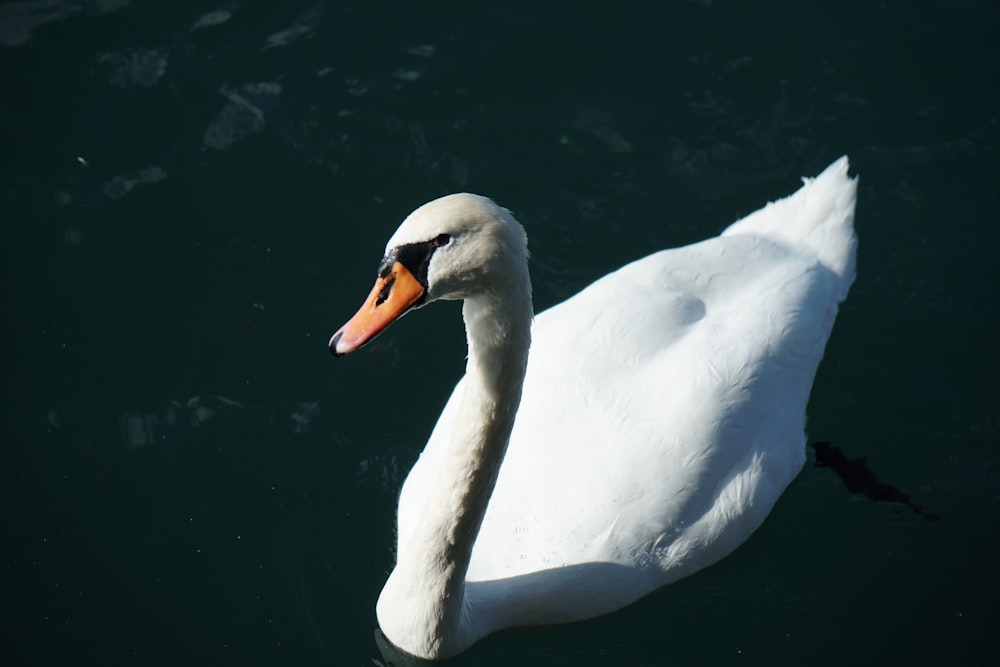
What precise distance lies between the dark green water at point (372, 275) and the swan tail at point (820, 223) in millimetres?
728

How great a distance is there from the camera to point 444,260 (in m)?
4.32

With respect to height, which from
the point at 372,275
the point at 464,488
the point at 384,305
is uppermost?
the point at 384,305

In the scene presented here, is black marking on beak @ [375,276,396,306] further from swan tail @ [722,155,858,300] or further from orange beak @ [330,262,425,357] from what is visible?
swan tail @ [722,155,858,300]

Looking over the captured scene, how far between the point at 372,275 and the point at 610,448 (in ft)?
8.40

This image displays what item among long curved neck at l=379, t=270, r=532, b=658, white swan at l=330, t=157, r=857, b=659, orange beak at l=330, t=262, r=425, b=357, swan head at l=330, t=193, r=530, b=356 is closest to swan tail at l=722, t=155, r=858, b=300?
white swan at l=330, t=157, r=857, b=659

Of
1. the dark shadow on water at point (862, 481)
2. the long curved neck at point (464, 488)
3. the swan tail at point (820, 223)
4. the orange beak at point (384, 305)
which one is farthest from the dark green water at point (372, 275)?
the orange beak at point (384, 305)

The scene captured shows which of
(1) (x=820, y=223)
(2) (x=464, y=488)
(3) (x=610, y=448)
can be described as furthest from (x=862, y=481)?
(2) (x=464, y=488)

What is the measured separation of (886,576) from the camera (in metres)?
6.59

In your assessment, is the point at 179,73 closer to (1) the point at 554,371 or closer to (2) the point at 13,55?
(2) the point at 13,55

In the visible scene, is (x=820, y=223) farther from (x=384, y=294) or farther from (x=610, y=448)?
(x=384, y=294)

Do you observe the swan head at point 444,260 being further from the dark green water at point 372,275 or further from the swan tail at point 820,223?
the swan tail at point 820,223

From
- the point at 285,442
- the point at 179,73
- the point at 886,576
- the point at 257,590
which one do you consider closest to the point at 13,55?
the point at 179,73

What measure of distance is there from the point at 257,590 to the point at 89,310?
7.77 ft

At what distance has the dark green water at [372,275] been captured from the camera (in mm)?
6262
